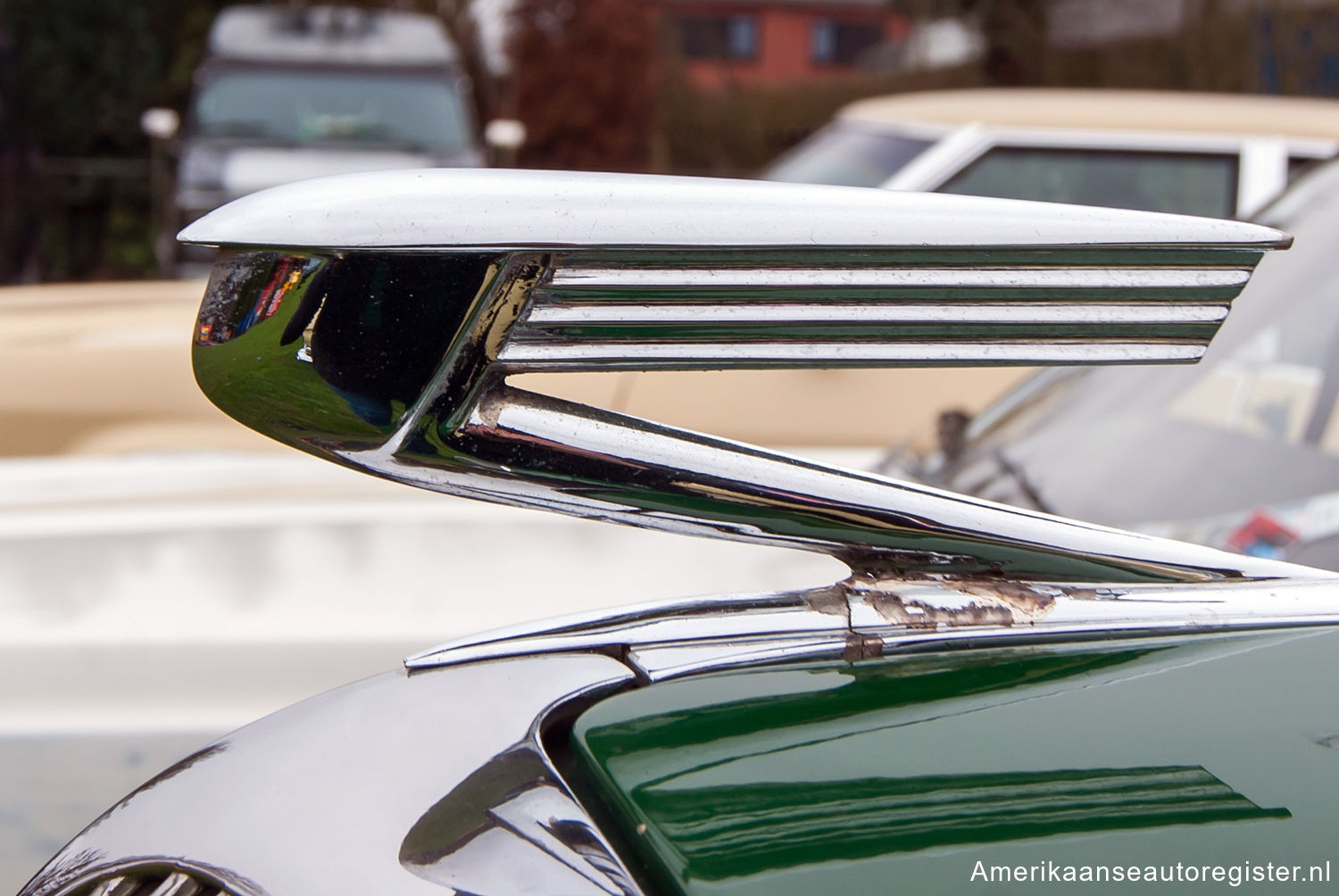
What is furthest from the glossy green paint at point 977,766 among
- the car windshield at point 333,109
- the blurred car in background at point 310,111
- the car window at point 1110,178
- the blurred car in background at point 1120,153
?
the car windshield at point 333,109

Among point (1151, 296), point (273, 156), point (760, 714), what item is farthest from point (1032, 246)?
point (273, 156)

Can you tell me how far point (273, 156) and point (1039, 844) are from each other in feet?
24.9

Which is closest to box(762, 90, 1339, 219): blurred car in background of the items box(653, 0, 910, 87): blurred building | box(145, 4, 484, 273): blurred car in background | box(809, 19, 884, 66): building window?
box(145, 4, 484, 273): blurred car in background

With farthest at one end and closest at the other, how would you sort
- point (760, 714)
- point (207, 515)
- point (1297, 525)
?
point (207, 515), point (1297, 525), point (760, 714)

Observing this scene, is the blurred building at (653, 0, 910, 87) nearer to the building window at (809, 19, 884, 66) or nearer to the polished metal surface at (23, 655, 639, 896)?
the building window at (809, 19, 884, 66)

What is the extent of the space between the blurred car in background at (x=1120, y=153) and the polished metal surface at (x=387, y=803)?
311 centimetres

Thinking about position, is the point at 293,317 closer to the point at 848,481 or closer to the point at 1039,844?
the point at 848,481

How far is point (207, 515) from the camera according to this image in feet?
6.58

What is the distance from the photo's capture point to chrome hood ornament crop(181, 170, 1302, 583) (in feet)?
2.77

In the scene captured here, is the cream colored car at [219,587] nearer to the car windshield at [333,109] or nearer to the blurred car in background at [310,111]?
the blurred car in background at [310,111]

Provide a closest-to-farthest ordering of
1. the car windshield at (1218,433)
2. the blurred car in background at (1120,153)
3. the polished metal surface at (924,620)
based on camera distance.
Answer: the polished metal surface at (924,620)
the car windshield at (1218,433)
the blurred car in background at (1120,153)

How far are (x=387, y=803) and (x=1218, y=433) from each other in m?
1.40

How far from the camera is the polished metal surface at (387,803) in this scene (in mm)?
870

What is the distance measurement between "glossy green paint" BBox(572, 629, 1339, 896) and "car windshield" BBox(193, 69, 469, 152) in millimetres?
7493
